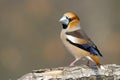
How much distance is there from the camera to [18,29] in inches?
219

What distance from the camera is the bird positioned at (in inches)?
115

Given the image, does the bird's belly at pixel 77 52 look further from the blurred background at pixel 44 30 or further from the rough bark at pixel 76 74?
the blurred background at pixel 44 30

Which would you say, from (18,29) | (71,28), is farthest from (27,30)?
(71,28)

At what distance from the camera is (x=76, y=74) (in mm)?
2932

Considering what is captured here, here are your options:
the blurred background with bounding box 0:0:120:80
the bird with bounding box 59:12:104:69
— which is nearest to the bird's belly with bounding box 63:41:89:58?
the bird with bounding box 59:12:104:69

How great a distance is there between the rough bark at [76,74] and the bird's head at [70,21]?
0.17m

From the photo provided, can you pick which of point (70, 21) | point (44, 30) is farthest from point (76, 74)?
point (44, 30)

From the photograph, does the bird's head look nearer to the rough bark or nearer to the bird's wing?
the bird's wing

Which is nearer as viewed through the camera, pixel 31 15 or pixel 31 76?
pixel 31 76

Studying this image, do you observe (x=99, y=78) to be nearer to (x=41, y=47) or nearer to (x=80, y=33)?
(x=80, y=33)

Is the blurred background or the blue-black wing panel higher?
the blue-black wing panel

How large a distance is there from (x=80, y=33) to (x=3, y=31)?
2.61m

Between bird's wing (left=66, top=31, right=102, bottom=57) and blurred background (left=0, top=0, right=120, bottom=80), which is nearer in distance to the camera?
bird's wing (left=66, top=31, right=102, bottom=57)

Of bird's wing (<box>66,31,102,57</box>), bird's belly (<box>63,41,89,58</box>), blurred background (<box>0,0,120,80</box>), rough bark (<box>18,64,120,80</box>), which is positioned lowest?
blurred background (<box>0,0,120,80</box>)
